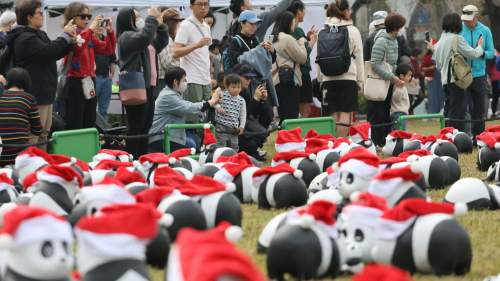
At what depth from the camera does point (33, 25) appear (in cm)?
1294

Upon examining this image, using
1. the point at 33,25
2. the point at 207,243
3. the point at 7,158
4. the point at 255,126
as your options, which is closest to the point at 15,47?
Result: the point at 33,25

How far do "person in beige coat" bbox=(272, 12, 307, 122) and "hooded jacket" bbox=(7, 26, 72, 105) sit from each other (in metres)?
4.10

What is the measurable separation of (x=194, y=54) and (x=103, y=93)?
2.72m

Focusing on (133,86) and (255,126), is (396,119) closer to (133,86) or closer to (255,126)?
(255,126)

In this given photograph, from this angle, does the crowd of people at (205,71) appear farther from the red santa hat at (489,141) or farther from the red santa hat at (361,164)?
the red santa hat at (361,164)

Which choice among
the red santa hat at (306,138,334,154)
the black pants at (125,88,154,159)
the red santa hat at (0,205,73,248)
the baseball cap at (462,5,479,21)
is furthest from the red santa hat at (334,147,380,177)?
the baseball cap at (462,5,479,21)

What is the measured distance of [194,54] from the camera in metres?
14.9

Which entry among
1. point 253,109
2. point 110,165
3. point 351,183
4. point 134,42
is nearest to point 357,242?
point 351,183

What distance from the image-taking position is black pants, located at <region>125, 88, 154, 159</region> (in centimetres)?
1398

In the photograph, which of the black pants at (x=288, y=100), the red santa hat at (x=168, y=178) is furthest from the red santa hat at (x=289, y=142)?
the black pants at (x=288, y=100)

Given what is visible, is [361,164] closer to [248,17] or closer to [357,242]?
[357,242]

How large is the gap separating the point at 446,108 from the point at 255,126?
11.3 feet

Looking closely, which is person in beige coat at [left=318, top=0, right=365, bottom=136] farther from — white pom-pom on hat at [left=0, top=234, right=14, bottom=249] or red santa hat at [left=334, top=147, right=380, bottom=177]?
white pom-pom on hat at [left=0, top=234, right=14, bottom=249]

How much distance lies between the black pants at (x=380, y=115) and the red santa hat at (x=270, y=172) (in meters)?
6.55
